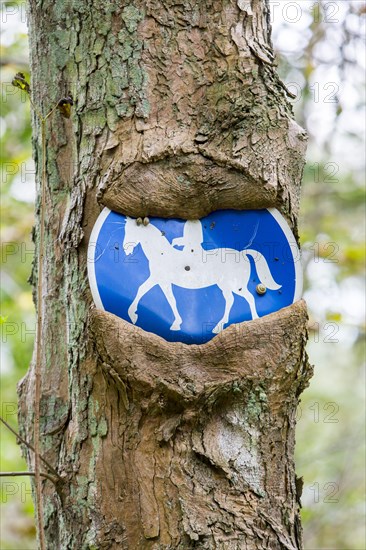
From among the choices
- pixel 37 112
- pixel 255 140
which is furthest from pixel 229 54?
pixel 37 112

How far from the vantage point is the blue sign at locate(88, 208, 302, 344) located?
69.8 inches

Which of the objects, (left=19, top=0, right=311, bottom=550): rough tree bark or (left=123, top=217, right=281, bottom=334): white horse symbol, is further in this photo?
(left=123, top=217, right=281, bottom=334): white horse symbol

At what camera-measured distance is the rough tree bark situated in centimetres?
170

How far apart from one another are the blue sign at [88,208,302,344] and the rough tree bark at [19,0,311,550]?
0.05m

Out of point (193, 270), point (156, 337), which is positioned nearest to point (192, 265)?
point (193, 270)

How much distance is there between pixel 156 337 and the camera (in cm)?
172

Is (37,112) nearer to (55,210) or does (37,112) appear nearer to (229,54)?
(55,210)

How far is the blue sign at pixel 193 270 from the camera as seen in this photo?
5.82ft

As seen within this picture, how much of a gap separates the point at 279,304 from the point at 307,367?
0.19 metres

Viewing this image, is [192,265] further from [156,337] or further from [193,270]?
[156,337]

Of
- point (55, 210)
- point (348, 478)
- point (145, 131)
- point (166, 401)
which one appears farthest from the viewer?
point (348, 478)

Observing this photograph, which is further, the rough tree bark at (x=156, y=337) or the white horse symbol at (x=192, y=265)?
the white horse symbol at (x=192, y=265)

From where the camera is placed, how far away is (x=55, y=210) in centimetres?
201

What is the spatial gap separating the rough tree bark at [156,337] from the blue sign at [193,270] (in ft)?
0.16
